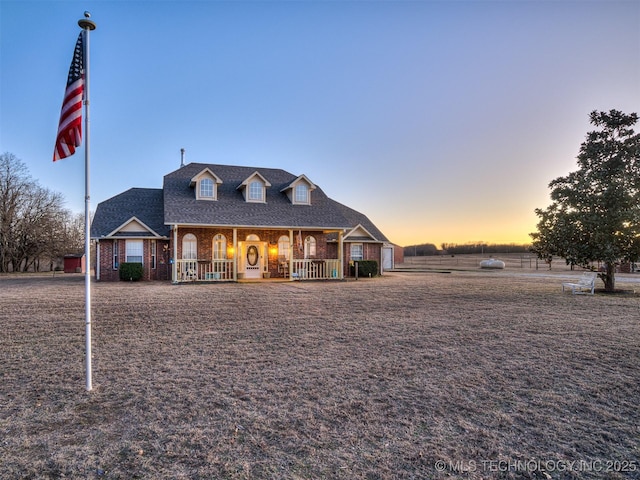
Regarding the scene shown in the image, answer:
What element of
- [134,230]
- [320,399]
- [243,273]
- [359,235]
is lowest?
[320,399]

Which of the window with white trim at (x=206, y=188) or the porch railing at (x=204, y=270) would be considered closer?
the porch railing at (x=204, y=270)

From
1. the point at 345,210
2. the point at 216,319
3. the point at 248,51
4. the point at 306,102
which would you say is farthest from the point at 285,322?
the point at 345,210

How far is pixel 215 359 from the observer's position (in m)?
6.01

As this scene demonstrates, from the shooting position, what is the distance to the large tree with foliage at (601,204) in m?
15.2

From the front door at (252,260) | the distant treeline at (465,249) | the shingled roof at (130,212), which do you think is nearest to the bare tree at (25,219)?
the shingled roof at (130,212)

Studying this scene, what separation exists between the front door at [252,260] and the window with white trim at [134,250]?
Answer: 20.4 ft

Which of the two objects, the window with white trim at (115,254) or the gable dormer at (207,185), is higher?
the gable dormer at (207,185)

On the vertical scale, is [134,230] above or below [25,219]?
below

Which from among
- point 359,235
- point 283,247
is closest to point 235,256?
point 283,247

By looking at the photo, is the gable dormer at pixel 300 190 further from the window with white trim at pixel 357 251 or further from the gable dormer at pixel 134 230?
the gable dormer at pixel 134 230

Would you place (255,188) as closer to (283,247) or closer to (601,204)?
(283,247)

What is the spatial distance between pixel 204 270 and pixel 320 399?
17.0m

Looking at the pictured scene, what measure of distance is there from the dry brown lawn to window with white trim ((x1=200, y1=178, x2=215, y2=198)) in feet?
42.1

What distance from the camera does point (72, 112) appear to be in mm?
5035
